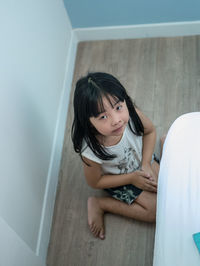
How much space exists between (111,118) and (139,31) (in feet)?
3.16

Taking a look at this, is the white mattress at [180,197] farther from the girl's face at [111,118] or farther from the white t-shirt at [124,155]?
the white t-shirt at [124,155]

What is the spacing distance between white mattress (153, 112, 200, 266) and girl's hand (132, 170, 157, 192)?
0.35m

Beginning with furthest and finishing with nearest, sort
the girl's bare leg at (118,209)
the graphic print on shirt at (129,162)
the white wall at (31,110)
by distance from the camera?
the girl's bare leg at (118,209) < the graphic print on shirt at (129,162) < the white wall at (31,110)

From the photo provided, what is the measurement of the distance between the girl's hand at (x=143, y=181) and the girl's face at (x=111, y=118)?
1.05 feet

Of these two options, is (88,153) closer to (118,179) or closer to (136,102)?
(118,179)

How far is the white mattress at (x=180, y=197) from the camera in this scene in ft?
2.35

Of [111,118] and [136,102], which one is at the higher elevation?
[111,118]

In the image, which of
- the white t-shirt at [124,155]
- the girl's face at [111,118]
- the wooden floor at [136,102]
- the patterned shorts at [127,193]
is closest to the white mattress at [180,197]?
the girl's face at [111,118]

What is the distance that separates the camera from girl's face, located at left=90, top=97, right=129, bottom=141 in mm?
884

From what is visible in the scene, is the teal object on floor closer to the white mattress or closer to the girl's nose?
the white mattress

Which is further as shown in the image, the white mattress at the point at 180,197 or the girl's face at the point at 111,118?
the girl's face at the point at 111,118

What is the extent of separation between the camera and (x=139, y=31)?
66.4 inches

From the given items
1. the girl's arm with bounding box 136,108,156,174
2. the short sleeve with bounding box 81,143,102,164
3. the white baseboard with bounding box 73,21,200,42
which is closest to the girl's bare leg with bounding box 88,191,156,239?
the girl's arm with bounding box 136,108,156,174

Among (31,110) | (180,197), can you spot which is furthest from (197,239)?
(31,110)
